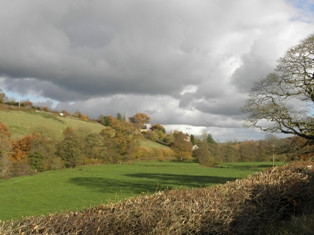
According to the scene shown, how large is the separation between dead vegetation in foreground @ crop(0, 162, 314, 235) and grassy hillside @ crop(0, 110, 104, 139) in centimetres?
5861

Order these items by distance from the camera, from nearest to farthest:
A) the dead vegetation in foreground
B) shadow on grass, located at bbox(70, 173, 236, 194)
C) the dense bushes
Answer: the dead vegetation in foreground
shadow on grass, located at bbox(70, 173, 236, 194)
the dense bushes

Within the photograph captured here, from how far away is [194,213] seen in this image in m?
5.28

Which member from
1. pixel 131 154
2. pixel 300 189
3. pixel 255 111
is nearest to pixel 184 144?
pixel 131 154

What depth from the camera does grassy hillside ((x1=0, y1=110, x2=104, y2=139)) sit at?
65.1 metres

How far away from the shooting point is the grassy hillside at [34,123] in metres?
65.1

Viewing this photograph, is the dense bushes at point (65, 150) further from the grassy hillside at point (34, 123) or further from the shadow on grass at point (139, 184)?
the shadow on grass at point (139, 184)

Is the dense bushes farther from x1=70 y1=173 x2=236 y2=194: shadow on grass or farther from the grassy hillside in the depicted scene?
x1=70 y1=173 x2=236 y2=194: shadow on grass

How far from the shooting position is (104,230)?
4.23 meters

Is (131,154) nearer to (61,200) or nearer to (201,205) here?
(61,200)

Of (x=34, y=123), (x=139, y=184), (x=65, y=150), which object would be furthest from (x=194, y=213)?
(x=34, y=123)

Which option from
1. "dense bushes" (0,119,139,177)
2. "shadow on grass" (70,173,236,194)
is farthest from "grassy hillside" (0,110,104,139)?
"shadow on grass" (70,173,236,194)

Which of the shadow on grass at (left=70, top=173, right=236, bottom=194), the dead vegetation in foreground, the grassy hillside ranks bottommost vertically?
the shadow on grass at (left=70, top=173, right=236, bottom=194)

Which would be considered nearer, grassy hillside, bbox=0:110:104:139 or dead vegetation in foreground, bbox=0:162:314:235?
dead vegetation in foreground, bbox=0:162:314:235

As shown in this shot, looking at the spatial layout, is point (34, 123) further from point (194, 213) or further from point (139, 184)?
point (194, 213)
